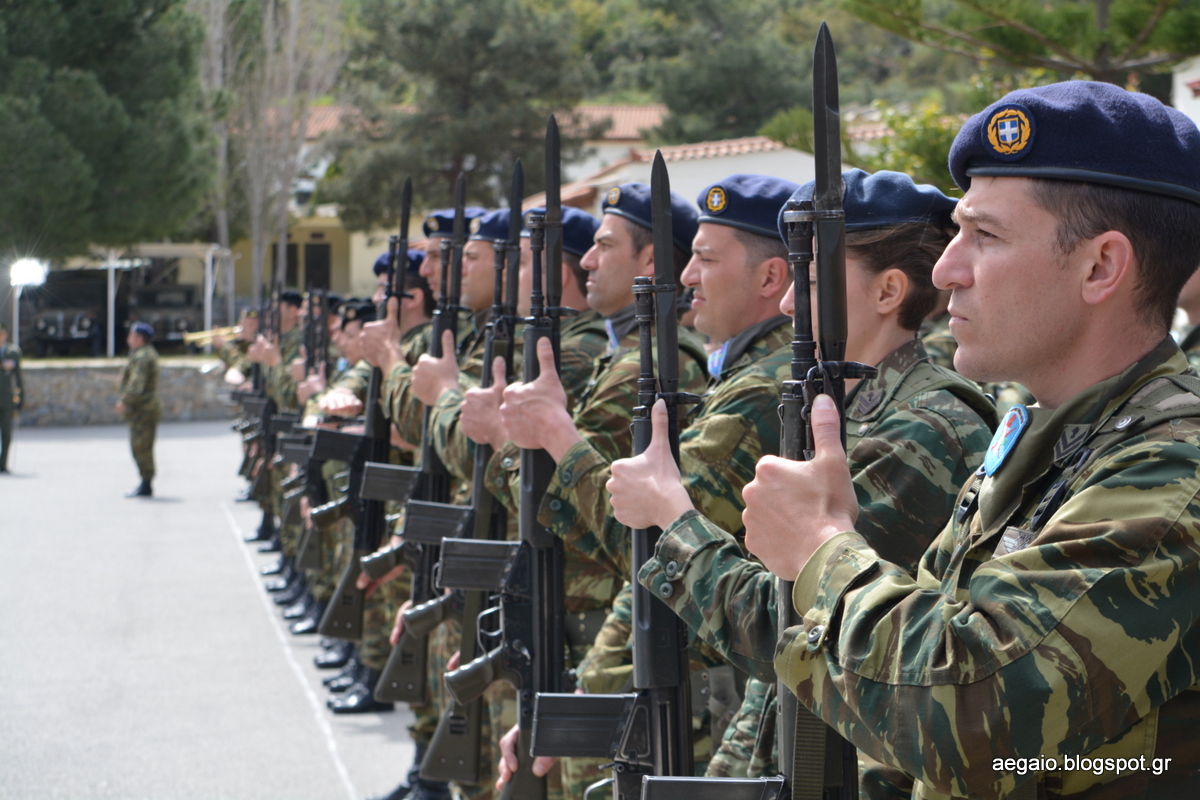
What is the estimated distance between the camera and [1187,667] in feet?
4.16

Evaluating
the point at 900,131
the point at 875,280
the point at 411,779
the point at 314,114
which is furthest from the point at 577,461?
the point at 314,114

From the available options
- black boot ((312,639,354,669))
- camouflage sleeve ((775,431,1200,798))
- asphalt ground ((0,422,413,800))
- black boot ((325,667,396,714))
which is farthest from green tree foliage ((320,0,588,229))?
camouflage sleeve ((775,431,1200,798))

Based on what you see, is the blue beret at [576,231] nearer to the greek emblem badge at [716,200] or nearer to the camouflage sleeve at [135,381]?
the greek emblem badge at [716,200]

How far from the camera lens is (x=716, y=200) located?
2.79 m

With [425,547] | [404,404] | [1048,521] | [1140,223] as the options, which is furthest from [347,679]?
[1140,223]

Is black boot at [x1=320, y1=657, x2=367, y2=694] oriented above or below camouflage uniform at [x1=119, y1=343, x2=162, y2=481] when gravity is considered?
below

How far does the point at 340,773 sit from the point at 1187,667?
174 inches

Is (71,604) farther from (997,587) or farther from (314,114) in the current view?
(314,114)

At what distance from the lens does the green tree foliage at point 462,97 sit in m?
31.7

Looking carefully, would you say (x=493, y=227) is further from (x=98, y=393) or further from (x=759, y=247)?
(x=98, y=393)

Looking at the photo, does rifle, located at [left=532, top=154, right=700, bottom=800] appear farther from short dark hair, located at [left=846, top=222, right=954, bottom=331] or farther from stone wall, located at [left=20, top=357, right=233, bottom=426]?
stone wall, located at [left=20, top=357, right=233, bottom=426]

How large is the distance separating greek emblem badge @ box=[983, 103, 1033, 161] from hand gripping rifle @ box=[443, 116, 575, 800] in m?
1.70

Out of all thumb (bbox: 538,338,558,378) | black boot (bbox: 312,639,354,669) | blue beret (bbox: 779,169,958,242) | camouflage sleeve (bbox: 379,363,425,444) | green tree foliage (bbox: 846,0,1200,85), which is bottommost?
black boot (bbox: 312,639,354,669)

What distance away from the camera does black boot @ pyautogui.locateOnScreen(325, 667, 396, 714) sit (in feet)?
20.0
